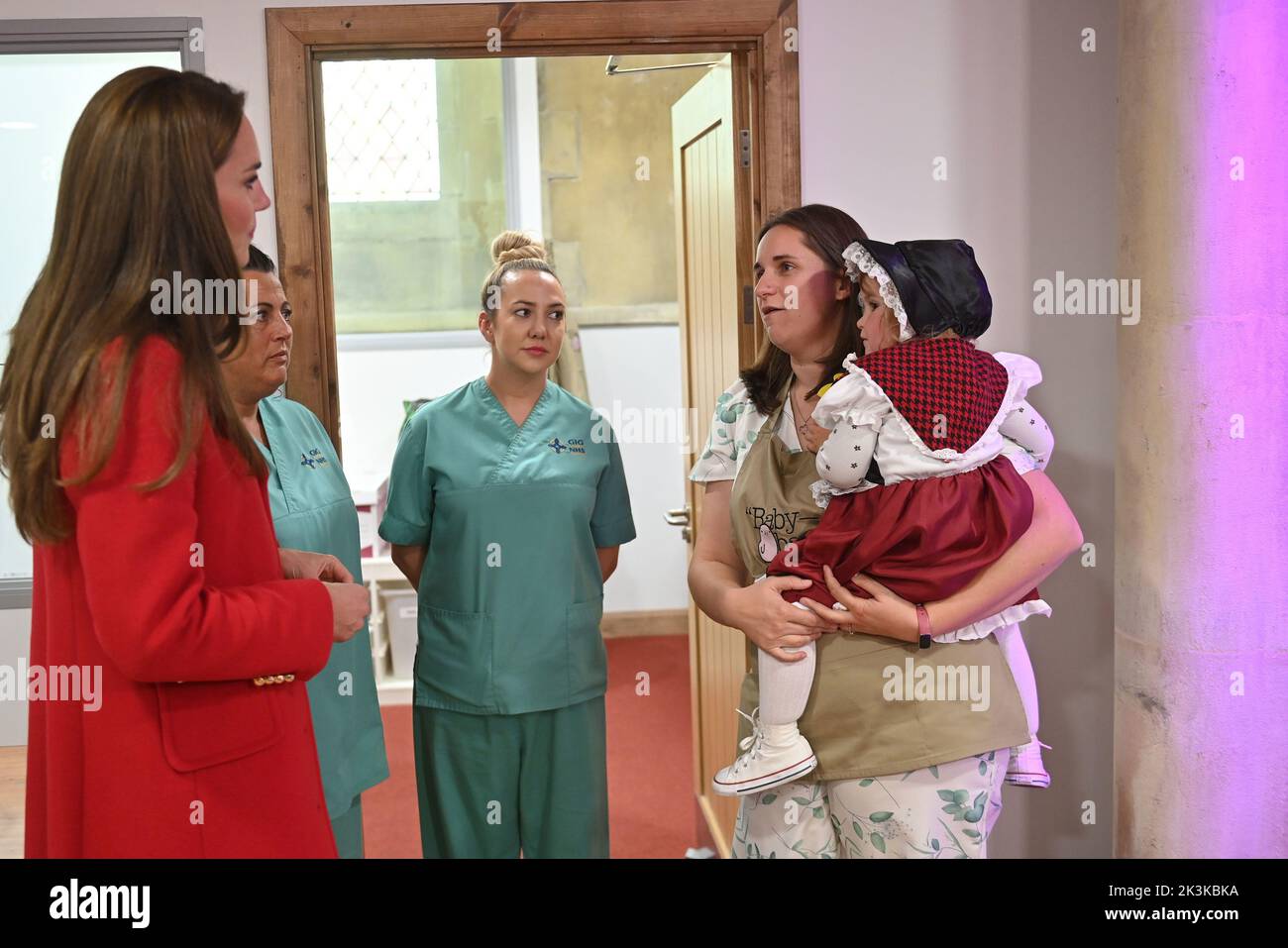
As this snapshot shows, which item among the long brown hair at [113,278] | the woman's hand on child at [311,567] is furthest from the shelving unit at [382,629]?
the long brown hair at [113,278]

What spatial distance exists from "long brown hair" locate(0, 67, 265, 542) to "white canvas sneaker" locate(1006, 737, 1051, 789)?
1.31m

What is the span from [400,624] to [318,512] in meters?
2.74

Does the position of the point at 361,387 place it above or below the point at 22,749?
above

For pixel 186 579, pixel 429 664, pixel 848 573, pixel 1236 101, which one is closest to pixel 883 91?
pixel 1236 101

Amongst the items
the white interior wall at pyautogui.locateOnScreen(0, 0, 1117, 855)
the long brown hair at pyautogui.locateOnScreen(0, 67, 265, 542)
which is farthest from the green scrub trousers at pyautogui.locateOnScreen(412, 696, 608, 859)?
the long brown hair at pyautogui.locateOnScreen(0, 67, 265, 542)

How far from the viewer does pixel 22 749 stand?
8.32ft

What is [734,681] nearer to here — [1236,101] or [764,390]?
[764,390]

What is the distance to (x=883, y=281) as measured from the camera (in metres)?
1.73

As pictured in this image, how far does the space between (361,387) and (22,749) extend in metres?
2.95

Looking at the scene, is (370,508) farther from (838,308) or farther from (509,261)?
(838,308)

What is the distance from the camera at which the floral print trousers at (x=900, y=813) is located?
1.70 meters

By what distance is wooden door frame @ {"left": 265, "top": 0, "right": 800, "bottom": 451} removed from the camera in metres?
2.35

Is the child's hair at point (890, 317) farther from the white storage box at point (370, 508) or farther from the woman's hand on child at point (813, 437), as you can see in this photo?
the white storage box at point (370, 508)

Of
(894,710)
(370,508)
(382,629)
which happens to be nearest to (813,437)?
(894,710)
